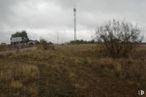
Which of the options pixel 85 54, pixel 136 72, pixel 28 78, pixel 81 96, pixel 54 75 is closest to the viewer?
pixel 81 96

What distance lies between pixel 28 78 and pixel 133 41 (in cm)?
2105

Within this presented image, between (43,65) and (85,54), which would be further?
(85,54)

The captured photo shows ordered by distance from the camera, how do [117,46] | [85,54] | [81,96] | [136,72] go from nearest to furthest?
[81,96], [136,72], [117,46], [85,54]

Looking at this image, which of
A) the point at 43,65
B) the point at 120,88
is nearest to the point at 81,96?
the point at 120,88

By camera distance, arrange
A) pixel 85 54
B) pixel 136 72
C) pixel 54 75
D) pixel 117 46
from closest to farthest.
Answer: pixel 54 75 → pixel 136 72 → pixel 117 46 → pixel 85 54

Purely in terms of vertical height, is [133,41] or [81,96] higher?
[133,41]

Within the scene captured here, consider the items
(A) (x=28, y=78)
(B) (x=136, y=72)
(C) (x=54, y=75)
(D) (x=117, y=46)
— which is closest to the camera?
(A) (x=28, y=78)

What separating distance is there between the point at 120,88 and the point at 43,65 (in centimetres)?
663

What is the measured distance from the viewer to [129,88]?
65.5 ft

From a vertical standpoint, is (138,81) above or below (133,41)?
below

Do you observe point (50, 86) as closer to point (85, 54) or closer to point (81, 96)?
point (81, 96)

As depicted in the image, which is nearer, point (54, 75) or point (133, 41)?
point (54, 75)

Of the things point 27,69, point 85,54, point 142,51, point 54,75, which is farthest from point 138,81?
point 142,51

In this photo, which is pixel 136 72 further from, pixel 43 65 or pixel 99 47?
pixel 99 47
